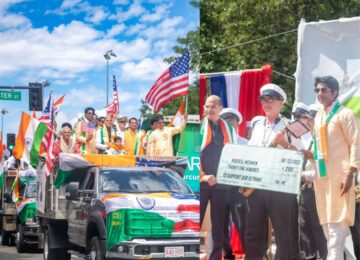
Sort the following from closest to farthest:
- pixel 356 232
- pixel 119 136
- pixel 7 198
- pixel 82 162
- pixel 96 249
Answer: pixel 356 232, pixel 96 249, pixel 119 136, pixel 82 162, pixel 7 198

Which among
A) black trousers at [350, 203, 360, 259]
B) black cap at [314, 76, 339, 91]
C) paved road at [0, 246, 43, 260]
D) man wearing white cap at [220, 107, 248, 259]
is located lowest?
paved road at [0, 246, 43, 260]

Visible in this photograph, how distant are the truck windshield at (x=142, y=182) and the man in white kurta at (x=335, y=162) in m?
3.55

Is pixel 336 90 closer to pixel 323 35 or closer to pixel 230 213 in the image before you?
pixel 323 35

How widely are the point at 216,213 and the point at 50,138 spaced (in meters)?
5.23

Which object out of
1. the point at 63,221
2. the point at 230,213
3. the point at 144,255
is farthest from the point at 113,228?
the point at 230,213

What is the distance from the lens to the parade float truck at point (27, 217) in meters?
14.2

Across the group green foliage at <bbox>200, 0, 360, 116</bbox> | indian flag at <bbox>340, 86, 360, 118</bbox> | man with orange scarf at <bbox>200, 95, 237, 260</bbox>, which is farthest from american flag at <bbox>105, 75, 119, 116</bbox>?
indian flag at <bbox>340, 86, 360, 118</bbox>

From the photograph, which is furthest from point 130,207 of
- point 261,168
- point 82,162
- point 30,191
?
point 30,191

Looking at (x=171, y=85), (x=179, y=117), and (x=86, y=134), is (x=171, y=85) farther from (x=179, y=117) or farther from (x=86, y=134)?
(x=86, y=134)

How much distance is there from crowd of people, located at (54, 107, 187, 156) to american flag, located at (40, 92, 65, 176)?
54 centimetres

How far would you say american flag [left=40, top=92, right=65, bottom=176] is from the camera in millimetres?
9801

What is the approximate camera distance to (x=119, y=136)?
874 cm

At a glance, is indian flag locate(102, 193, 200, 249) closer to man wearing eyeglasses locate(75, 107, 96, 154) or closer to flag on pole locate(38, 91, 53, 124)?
man wearing eyeglasses locate(75, 107, 96, 154)

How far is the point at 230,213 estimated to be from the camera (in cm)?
560
